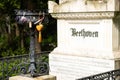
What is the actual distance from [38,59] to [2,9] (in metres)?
5.63

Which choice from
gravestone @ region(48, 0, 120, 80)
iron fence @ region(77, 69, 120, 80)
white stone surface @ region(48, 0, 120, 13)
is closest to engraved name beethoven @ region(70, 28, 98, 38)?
gravestone @ region(48, 0, 120, 80)

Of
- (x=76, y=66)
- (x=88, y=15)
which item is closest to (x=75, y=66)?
(x=76, y=66)

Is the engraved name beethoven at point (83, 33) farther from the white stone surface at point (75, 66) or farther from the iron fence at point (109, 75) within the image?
the iron fence at point (109, 75)

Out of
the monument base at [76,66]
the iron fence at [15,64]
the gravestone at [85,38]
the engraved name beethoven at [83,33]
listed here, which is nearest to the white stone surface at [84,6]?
the gravestone at [85,38]

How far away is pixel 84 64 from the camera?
8.23 metres

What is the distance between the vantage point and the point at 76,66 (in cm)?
842

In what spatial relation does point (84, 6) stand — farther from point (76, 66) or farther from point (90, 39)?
point (76, 66)

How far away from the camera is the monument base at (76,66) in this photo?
25.5 ft

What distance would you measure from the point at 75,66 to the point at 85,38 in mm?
722

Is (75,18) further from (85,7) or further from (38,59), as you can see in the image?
(38,59)

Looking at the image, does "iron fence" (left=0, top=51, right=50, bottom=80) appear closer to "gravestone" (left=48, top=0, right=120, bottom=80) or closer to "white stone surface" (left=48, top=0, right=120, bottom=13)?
"gravestone" (left=48, top=0, right=120, bottom=80)

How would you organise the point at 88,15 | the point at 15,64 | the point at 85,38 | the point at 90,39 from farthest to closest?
the point at 15,64 → the point at 85,38 → the point at 90,39 → the point at 88,15

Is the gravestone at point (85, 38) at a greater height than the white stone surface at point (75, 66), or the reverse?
the gravestone at point (85, 38)

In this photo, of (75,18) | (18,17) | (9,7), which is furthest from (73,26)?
(9,7)
